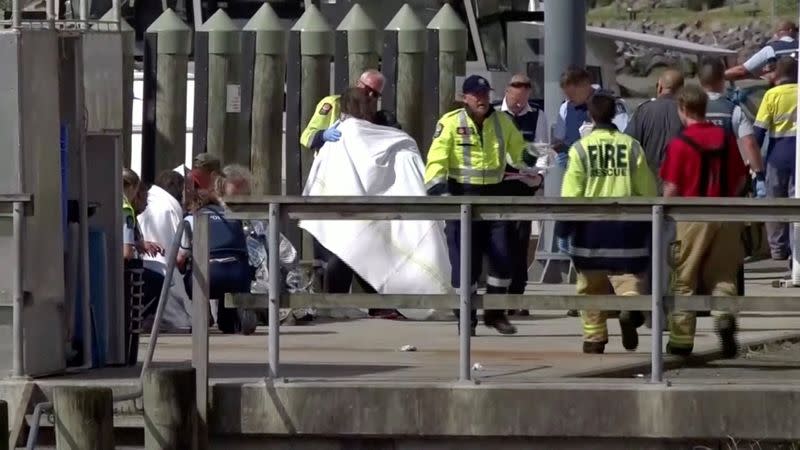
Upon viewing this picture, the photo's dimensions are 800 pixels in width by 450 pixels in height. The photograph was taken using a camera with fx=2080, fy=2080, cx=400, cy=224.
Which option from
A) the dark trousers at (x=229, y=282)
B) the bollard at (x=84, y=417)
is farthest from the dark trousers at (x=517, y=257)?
the bollard at (x=84, y=417)

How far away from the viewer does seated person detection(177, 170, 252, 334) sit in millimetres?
12336

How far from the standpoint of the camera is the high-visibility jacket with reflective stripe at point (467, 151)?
12383 millimetres

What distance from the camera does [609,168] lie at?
11320 millimetres

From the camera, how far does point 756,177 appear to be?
16156mm

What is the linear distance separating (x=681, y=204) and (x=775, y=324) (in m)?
3.92

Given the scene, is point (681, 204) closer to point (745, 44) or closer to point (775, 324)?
point (775, 324)

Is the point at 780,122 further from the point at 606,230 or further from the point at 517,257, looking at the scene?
the point at 606,230

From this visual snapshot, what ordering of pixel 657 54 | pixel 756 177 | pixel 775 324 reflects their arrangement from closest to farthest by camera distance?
pixel 775 324
pixel 756 177
pixel 657 54

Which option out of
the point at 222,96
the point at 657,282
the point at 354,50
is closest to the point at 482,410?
the point at 657,282

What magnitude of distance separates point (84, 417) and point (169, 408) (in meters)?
0.39

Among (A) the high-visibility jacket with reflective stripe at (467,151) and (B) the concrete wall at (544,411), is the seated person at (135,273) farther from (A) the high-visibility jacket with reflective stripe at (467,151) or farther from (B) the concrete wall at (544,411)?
(A) the high-visibility jacket with reflective stripe at (467,151)

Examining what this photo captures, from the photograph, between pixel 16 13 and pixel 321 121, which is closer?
pixel 16 13

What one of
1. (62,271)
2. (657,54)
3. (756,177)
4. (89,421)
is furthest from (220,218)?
(657,54)

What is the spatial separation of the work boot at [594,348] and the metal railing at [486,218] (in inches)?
67.0
